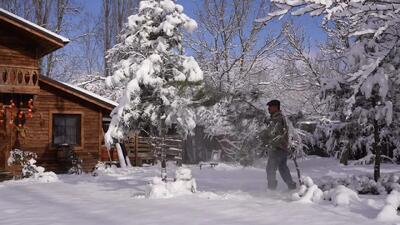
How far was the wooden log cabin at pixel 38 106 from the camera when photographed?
49.9 feet

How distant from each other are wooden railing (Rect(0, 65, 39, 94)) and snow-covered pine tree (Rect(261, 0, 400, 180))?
9.95 m

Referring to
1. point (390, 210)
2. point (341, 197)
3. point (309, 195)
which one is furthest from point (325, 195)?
point (390, 210)

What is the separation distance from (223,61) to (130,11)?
1188 centimetres

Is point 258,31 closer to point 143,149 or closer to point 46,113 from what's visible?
point 143,149

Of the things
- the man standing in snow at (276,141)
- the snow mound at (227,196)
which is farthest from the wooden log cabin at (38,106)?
the man standing in snow at (276,141)

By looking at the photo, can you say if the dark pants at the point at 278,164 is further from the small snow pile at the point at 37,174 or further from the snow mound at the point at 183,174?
the small snow pile at the point at 37,174

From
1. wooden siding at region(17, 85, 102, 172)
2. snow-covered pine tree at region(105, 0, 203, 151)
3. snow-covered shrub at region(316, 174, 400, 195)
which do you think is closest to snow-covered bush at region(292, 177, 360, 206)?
snow-covered shrub at region(316, 174, 400, 195)

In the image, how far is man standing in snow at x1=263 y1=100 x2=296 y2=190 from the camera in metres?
8.76

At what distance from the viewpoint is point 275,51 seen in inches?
1125

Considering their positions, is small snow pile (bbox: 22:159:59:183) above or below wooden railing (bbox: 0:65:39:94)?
below

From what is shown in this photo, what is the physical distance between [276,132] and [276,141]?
17 cm

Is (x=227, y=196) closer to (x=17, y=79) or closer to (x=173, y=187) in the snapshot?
(x=173, y=187)

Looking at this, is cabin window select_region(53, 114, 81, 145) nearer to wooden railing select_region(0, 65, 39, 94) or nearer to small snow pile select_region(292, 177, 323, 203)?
wooden railing select_region(0, 65, 39, 94)

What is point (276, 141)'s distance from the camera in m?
8.79
